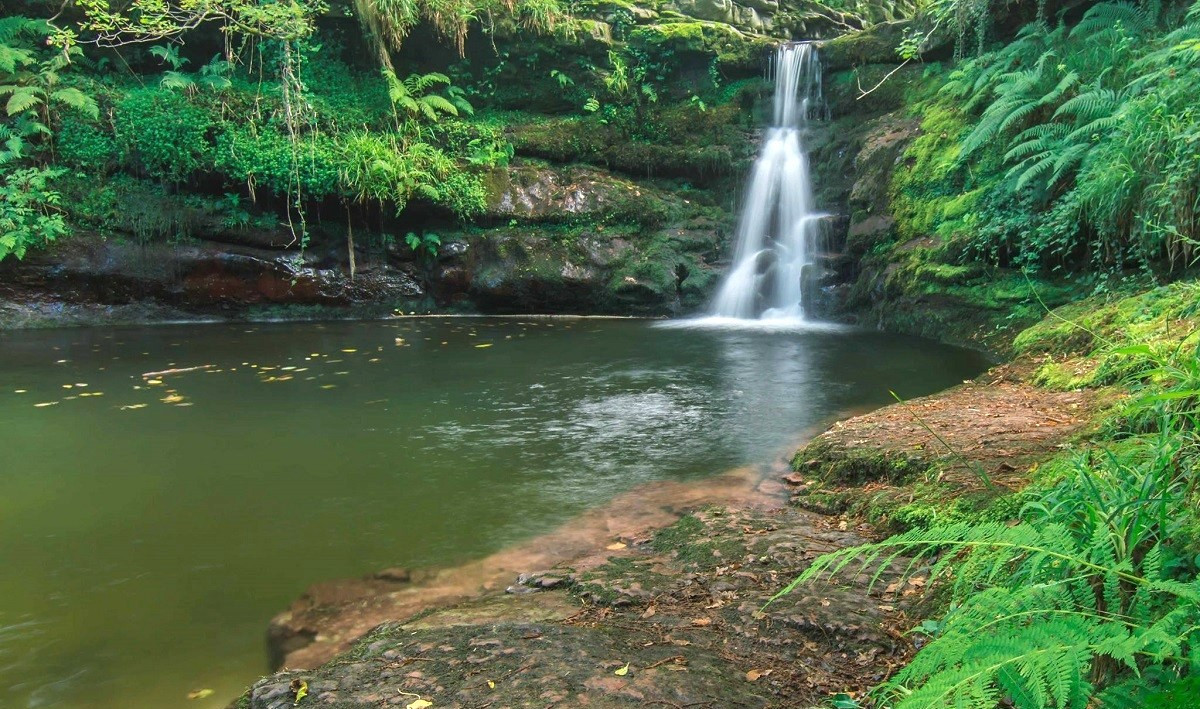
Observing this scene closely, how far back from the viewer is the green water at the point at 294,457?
315 centimetres

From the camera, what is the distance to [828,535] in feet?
11.1

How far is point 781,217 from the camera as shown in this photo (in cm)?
1332

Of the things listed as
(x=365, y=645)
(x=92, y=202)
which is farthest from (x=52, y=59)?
(x=365, y=645)

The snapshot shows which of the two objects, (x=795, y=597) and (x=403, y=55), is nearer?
(x=795, y=597)

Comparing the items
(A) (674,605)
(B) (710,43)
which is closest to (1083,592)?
(A) (674,605)

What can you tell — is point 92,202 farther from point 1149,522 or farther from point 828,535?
point 1149,522

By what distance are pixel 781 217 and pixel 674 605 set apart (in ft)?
37.3

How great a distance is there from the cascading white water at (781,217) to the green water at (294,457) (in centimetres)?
213

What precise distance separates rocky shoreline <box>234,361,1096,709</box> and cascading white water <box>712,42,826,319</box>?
7751 millimetres

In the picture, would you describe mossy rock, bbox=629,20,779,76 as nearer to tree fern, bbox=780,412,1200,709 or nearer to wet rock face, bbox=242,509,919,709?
wet rock face, bbox=242,509,919,709

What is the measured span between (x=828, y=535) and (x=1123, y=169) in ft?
18.6

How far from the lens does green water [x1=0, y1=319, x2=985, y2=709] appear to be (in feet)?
10.3

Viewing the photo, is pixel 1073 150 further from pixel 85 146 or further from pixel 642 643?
pixel 85 146

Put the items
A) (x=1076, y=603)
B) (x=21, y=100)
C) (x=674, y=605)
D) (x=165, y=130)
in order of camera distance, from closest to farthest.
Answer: (x=1076, y=603), (x=674, y=605), (x=21, y=100), (x=165, y=130)
